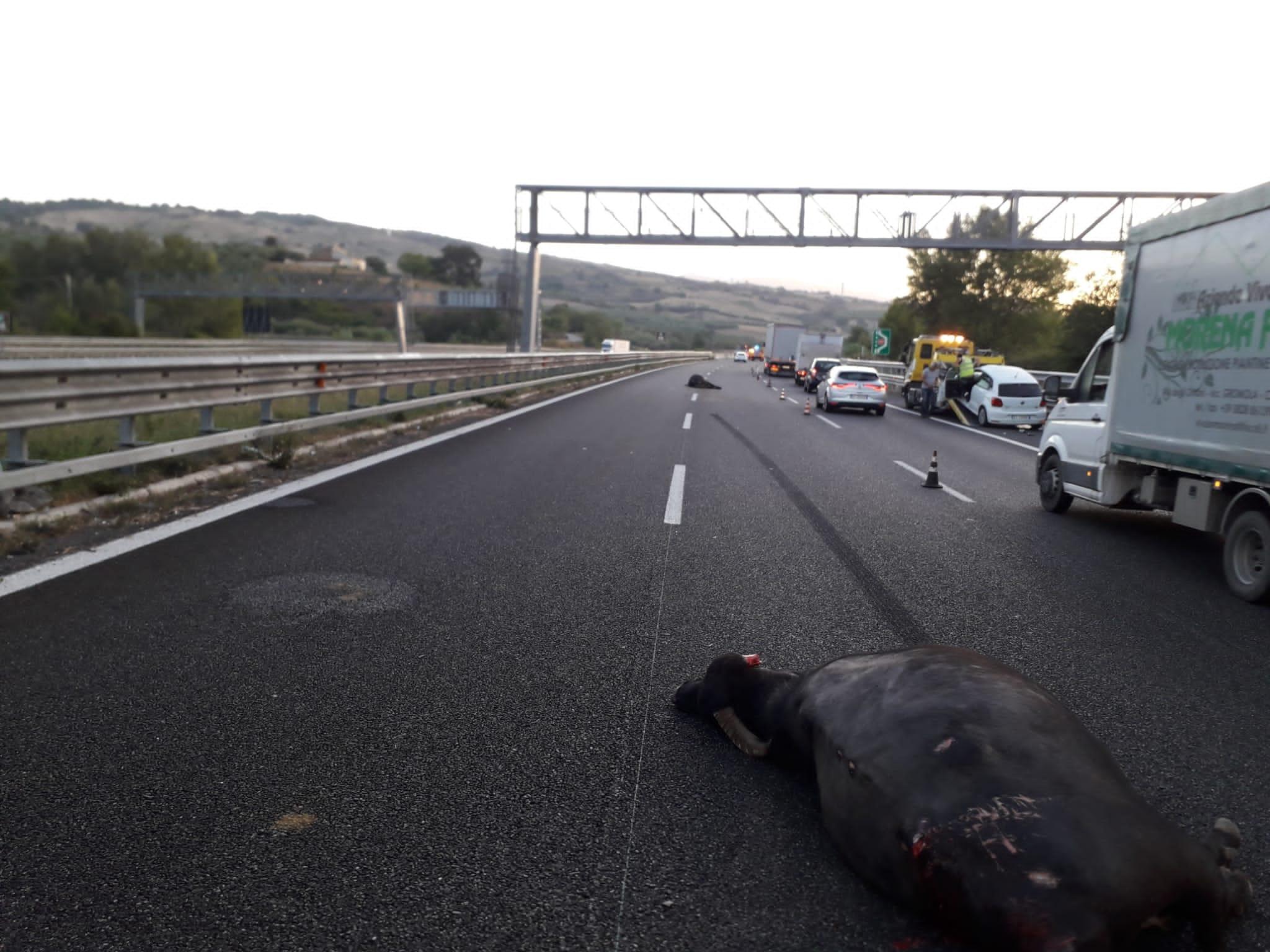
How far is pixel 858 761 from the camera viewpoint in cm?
312

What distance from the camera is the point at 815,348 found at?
5241 cm

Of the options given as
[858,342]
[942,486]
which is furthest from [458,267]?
[942,486]

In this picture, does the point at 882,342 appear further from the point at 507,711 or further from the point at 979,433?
the point at 507,711

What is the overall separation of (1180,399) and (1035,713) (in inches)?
239

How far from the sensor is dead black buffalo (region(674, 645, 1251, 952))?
248cm

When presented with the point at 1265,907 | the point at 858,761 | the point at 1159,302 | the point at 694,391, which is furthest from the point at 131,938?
the point at 694,391

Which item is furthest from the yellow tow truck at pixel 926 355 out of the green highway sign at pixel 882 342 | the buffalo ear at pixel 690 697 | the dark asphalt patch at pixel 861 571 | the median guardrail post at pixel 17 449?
the buffalo ear at pixel 690 697

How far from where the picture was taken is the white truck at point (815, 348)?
50812 millimetres

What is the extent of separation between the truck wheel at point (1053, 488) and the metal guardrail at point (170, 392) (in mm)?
8676

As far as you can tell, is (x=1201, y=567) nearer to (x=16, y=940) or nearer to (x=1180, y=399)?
(x=1180, y=399)

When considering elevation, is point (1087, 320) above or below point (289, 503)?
above

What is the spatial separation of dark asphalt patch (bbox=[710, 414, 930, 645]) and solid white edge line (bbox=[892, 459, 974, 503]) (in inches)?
74.7

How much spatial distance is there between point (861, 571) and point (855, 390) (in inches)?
834

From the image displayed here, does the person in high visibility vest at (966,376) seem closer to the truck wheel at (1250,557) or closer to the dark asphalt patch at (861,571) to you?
the dark asphalt patch at (861,571)
